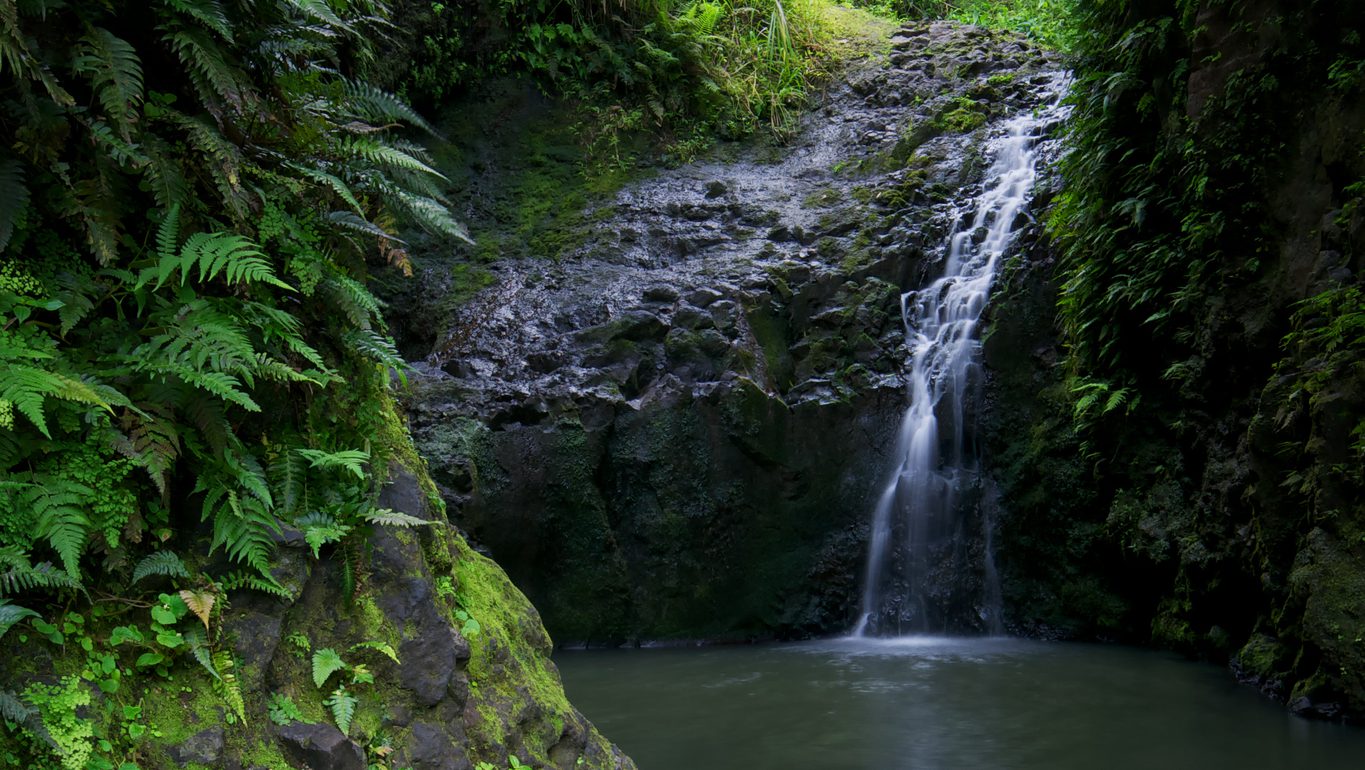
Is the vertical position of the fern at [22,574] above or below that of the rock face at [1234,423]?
below

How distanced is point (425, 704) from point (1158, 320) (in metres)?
6.18

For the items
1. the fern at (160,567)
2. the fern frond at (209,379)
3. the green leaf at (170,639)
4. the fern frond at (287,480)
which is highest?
the fern frond at (209,379)

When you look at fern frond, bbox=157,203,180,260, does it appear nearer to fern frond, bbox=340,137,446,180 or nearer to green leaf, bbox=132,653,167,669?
fern frond, bbox=340,137,446,180

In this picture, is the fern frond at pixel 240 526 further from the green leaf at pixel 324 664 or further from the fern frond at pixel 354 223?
the fern frond at pixel 354 223

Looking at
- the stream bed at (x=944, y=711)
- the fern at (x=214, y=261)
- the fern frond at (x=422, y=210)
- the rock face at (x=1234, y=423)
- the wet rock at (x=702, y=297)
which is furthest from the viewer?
the wet rock at (x=702, y=297)

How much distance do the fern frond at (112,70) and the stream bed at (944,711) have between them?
3.96 m

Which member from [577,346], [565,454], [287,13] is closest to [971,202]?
[577,346]

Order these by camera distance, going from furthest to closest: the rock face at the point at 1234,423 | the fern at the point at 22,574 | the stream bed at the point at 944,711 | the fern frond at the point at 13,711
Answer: the rock face at the point at 1234,423 → the stream bed at the point at 944,711 → the fern at the point at 22,574 → the fern frond at the point at 13,711

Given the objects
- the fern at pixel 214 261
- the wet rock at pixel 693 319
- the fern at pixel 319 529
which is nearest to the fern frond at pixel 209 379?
the fern at pixel 214 261

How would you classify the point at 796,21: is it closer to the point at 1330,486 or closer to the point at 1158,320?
the point at 1158,320

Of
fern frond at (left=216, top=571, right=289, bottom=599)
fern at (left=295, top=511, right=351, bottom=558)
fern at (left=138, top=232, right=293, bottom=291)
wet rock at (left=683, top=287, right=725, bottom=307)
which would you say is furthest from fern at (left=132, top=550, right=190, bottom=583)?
wet rock at (left=683, top=287, right=725, bottom=307)

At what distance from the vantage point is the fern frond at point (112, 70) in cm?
262

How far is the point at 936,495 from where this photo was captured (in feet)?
26.6

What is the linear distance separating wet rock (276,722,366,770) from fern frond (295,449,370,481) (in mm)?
779
